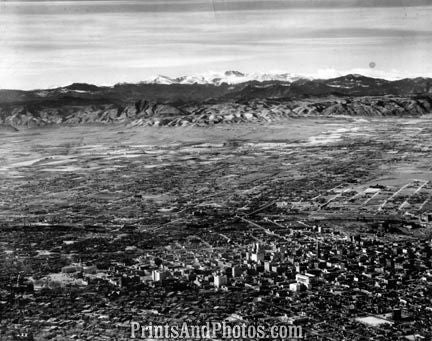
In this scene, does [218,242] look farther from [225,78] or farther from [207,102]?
[225,78]

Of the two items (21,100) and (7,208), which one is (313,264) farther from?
(21,100)

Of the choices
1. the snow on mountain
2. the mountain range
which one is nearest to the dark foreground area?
the mountain range

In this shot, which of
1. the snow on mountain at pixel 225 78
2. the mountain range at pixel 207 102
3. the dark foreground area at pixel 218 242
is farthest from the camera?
the snow on mountain at pixel 225 78

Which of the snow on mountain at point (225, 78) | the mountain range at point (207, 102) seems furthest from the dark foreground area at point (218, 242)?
the snow on mountain at point (225, 78)

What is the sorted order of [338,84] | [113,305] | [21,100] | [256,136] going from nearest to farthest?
[113,305], [256,136], [21,100], [338,84]

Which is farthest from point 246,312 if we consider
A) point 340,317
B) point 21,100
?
point 21,100

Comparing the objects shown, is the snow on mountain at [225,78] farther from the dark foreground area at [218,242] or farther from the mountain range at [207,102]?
the dark foreground area at [218,242]

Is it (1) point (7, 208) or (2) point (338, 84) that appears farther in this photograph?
(2) point (338, 84)
